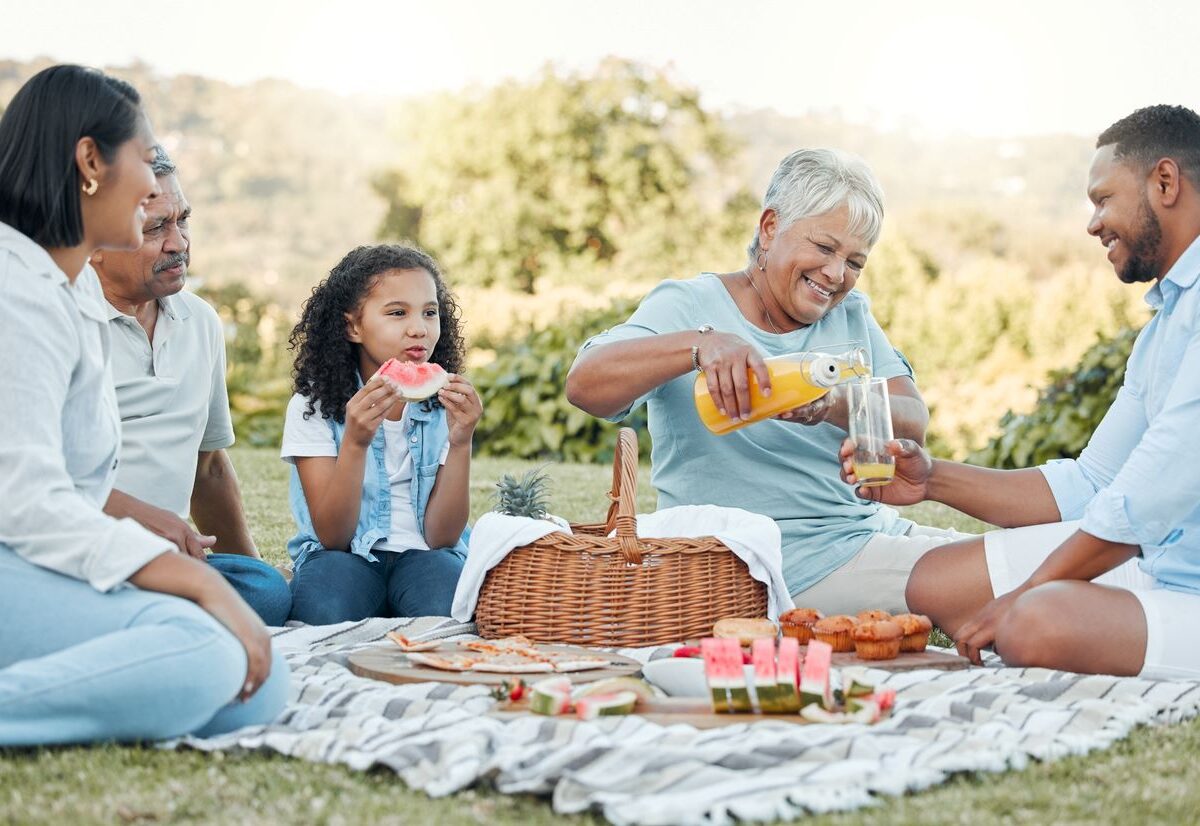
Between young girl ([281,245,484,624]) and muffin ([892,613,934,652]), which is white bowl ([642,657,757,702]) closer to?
muffin ([892,613,934,652])

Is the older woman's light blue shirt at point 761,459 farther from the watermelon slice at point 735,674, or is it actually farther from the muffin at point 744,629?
the watermelon slice at point 735,674

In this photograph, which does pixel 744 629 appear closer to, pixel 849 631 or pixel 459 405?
pixel 849 631

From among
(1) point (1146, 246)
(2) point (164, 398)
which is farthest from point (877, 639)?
(2) point (164, 398)

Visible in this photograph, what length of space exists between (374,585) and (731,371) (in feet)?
4.69

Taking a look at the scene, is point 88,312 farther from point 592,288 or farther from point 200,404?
point 592,288

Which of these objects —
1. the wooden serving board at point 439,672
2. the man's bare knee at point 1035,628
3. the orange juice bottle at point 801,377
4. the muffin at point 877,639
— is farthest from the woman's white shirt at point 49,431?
the man's bare knee at point 1035,628

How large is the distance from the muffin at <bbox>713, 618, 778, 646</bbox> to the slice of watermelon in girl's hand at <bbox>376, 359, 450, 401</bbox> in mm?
1207

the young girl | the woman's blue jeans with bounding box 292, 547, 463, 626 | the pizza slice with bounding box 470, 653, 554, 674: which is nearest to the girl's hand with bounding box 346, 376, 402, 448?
the young girl

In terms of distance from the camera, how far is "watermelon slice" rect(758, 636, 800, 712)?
2.77 meters

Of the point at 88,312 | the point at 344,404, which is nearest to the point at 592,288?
the point at 344,404

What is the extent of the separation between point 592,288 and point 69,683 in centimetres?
1937

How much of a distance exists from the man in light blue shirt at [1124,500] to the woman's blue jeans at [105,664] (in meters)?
1.74

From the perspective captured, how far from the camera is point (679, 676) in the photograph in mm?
3053

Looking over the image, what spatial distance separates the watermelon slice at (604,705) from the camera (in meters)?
2.73
